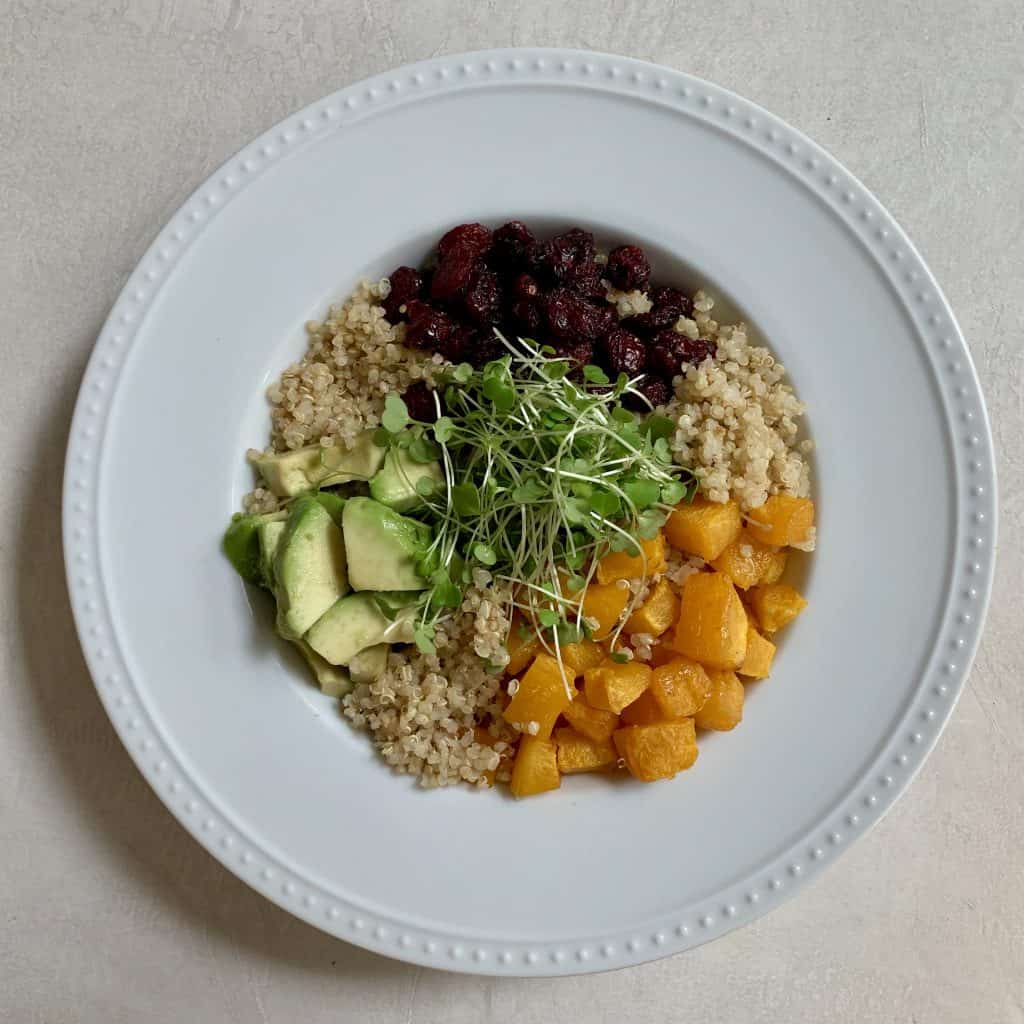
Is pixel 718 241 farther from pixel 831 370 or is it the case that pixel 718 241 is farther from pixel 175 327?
pixel 175 327

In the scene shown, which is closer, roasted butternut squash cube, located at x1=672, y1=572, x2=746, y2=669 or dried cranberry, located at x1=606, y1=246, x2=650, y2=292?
roasted butternut squash cube, located at x1=672, y1=572, x2=746, y2=669

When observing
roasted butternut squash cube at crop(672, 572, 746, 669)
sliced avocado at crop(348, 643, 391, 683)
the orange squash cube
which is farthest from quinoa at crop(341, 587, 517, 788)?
roasted butternut squash cube at crop(672, 572, 746, 669)

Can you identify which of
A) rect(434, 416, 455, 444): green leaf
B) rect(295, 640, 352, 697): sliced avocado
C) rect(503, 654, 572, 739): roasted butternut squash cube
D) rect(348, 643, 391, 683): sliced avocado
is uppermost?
rect(434, 416, 455, 444): green leaf

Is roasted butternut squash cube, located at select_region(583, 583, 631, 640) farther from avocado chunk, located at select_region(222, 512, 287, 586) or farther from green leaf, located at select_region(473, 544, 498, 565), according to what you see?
avocado chunk, located at select_region(222, 512, 287, 586)

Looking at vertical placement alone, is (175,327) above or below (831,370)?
below

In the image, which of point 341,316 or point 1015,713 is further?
point 1015,713

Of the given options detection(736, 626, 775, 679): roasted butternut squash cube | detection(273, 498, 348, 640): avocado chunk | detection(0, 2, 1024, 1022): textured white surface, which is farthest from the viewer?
detection(0, 2, 1024, 1022): textured white surface

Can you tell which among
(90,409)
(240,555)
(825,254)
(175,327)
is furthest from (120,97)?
(825,254)
